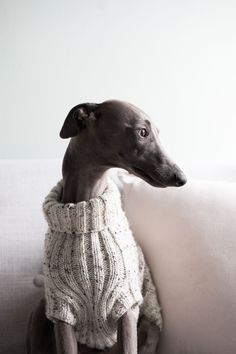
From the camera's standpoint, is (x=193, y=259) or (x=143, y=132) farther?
(x=193, y=259)

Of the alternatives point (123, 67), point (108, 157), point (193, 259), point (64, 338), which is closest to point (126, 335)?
point (64, 338)

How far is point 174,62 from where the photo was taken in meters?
1.48

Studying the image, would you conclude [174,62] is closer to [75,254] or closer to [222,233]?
[222,233]

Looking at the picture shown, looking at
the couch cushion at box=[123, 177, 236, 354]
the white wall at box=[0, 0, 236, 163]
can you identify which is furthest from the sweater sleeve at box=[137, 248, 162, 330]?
the white wall at box=[0, 0, 236, 163]

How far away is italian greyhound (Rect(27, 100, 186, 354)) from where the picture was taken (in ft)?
2.72

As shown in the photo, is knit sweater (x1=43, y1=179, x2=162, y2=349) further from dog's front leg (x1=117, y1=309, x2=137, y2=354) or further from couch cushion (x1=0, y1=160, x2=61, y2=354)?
couch cushion (x1=0, y1=160, x2=61, y2=354)

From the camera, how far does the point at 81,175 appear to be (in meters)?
0.90

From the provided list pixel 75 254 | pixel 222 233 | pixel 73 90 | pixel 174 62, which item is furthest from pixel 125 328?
pixel 174 62

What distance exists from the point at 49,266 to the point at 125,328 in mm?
180

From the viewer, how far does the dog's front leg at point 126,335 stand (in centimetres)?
88

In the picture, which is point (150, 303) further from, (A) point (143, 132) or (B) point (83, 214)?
(A) point (143, 132)

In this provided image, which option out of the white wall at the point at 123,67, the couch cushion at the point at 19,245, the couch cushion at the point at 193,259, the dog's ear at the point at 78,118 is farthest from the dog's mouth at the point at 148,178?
the white wall at the point at 123,67

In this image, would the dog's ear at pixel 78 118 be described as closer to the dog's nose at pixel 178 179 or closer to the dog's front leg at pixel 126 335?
the dog's nose at pixel 178 179

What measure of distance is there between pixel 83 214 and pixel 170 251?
25 cm
